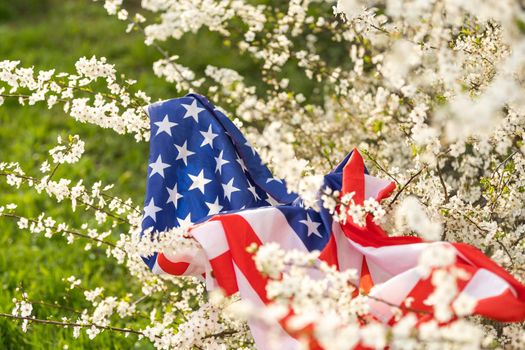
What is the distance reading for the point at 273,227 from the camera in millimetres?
2605

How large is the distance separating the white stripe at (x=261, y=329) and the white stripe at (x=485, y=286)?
0.55 meters

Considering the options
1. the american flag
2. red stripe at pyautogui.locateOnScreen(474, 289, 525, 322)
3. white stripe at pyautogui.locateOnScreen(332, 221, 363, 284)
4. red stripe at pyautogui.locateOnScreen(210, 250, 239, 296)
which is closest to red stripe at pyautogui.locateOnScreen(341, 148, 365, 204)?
the american flag

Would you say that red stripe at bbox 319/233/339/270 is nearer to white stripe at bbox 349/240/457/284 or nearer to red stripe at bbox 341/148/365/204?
white stripe at bbox 349/240/457/284

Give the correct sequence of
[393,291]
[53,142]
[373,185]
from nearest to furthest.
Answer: [393,291] → [373,185] → [53,142]

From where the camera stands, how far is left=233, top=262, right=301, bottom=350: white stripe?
2.34 m

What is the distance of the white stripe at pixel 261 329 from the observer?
2337 mm

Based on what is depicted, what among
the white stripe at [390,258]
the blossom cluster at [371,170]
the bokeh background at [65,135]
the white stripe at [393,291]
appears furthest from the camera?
the bokeh background at [65,135]

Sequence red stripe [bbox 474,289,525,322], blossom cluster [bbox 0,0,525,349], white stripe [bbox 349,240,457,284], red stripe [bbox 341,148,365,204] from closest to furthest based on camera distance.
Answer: blossom cluster [bbox 0,0,525,349] < red stripe [bbox 474,289,525,322] < white stripe [bbox 349,240,457,284] < red stripe [bbox 341,148,365,204]

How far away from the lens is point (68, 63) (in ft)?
22.3

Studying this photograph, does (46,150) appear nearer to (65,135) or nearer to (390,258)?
(65,135)

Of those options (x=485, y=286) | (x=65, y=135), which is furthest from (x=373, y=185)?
(x=65, y=135)

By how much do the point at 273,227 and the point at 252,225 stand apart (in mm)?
87

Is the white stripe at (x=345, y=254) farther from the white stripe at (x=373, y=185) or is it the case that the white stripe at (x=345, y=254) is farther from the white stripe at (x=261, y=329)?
the white stripe at (x=261, y=329)

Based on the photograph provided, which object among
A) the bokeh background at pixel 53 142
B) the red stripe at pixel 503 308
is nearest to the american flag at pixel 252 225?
the red stripe at pixel 503 308
